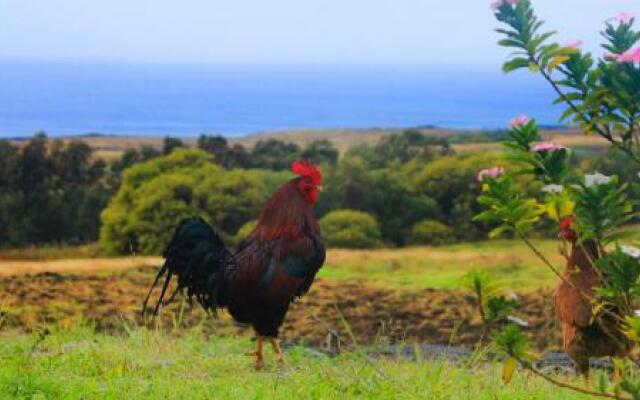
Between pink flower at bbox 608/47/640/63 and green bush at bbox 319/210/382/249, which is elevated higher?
pink flower at bbox 608/47/640/63

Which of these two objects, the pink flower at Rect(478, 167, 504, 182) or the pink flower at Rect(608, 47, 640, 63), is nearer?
the pink flower at Rect(608, 47, 640, 63)

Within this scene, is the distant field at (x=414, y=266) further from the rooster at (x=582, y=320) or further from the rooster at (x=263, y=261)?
the rooster at (x=582, y=320)

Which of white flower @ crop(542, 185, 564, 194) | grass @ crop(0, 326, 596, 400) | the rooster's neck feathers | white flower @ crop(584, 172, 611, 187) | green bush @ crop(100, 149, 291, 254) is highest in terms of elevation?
white flower @ crop(584, 172, 611, 187)

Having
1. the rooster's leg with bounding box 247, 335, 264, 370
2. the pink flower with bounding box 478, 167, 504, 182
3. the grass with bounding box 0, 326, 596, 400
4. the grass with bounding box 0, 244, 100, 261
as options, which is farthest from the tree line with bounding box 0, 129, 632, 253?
the pink flower with bounding box 478, 167, 504, 182

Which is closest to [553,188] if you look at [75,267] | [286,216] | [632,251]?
[632,251]

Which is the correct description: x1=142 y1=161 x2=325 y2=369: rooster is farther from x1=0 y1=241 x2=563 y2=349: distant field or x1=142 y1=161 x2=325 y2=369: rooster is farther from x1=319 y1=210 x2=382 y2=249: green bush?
x1=319 y1=210 x2=382 y2=249: green bush

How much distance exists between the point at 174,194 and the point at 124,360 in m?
14.8

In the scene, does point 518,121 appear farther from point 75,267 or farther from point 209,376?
point 75,267

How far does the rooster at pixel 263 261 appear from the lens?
659 centimetres

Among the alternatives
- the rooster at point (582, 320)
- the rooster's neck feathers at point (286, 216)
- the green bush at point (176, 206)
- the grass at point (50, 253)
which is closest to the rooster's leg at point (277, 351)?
the rooster's neck feathers at point (286, 216)

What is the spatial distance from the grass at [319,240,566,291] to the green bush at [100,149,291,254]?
238 cm

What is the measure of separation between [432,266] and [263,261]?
1092 centimetres

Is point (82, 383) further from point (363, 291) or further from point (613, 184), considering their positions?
point (363, 291)

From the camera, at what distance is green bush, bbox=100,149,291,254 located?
20.5 meters
